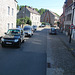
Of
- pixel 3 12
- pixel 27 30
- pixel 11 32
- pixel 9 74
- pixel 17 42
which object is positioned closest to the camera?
pixel 9 74

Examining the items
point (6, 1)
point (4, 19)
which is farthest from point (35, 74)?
point (6, 1)

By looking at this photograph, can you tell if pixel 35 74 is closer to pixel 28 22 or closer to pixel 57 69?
pixel 57 69

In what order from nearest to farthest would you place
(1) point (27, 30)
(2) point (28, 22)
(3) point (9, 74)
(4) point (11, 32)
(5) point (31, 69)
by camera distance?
1. (3) point (9, 74)
2. (5) point (31, 69)
3. (4) point (11, 32)
4. (1) point (27, 30)
5. (2) point (28, 22)

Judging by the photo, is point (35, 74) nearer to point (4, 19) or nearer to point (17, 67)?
point (17, 67)

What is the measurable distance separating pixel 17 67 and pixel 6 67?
0.56 m

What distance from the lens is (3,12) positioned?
1597 cm

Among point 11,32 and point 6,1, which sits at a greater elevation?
point 6,1

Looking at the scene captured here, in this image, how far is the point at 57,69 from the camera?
5715mm

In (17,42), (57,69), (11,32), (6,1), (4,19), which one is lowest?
(57,69)

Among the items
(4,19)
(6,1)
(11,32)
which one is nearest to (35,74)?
(11,32)

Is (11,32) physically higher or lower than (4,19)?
lower

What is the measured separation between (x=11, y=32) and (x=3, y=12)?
588 centimetres

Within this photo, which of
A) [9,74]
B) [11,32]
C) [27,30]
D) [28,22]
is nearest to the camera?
[9,74]

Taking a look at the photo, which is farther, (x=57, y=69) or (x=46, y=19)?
(x=46, y=19)
